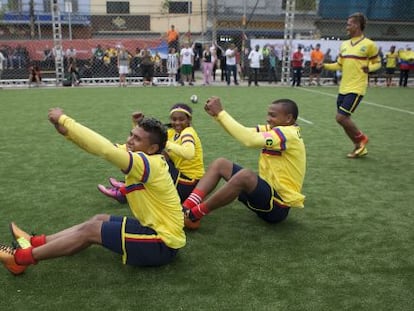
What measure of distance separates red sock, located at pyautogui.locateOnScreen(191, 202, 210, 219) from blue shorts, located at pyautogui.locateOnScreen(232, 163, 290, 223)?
1.08 ft

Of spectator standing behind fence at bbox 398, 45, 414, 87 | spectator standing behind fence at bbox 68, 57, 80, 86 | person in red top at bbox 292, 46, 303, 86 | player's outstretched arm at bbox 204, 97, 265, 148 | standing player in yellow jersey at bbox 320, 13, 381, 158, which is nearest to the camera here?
player's outstretched arm at bbox 204, 97, 265, 148

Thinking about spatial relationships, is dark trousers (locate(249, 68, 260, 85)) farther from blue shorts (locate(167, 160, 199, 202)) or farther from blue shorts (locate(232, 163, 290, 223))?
blue shorts (locate(232, 163, 290, 223))

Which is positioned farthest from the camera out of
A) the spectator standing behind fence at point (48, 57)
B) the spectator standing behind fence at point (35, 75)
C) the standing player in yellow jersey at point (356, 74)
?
the spectator standing behind fence at point (48, 57)

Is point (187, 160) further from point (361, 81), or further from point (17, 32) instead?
point (17, 32)

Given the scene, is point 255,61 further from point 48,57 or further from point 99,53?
point 48,57

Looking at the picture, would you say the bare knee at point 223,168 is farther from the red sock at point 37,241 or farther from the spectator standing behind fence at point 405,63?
the spectator standing behind fence at point 405,63

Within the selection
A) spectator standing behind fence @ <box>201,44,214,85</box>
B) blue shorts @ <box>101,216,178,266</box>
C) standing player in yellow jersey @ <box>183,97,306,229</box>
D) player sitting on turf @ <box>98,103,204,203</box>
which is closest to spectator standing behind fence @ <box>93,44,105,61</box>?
spectator standing behind fence @ <box>201,44,214,85</box>

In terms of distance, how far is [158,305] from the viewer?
8.84 feet

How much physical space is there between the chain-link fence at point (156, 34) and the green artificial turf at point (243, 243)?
12003 millimetres

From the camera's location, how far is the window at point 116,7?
2812cm

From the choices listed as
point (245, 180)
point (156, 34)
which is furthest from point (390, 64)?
point (245, 180)

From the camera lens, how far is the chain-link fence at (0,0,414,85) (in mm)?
18859

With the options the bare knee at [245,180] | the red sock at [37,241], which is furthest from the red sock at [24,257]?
the bare knee at [245,180]

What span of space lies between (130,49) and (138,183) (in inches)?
719
